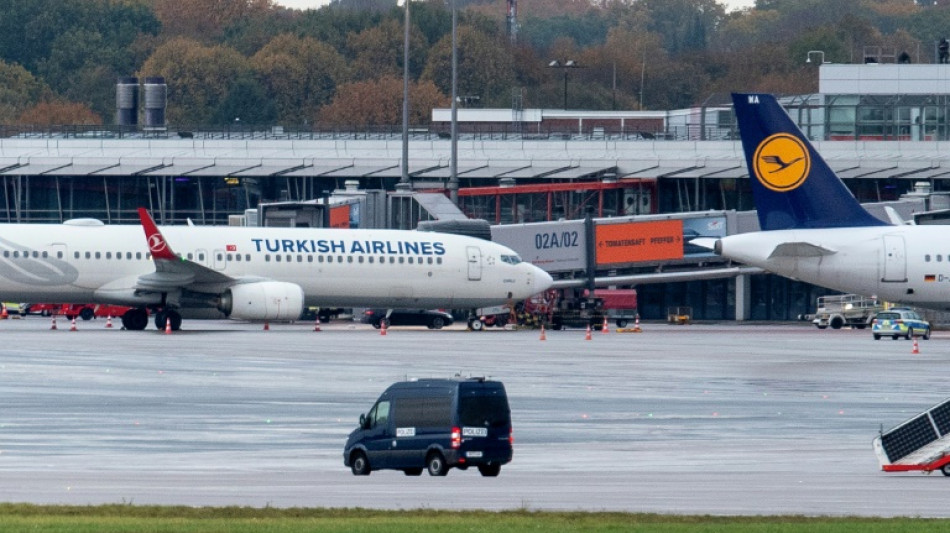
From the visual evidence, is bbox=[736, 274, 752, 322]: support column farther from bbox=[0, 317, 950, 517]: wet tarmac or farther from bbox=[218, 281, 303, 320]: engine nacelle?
bbox=[218, 281, 303, 320]: engine nacelle

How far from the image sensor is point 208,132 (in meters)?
91.4

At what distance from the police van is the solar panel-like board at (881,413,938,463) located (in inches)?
200

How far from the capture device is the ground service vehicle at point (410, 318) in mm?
62312

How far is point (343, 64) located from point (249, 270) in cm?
9831

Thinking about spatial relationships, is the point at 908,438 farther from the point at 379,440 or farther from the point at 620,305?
the point at 620,305

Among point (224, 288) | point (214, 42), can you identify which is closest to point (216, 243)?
point (224, 288)

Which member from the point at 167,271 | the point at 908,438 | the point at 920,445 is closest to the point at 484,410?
the point at 908,438

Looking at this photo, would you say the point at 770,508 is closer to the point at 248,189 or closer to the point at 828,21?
the point at 248,189

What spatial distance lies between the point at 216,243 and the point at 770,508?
38167 millimetres

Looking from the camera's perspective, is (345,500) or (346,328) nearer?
(345,500)

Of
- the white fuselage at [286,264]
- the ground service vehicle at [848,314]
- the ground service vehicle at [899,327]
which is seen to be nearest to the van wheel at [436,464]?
the white fuselage at [286,264]

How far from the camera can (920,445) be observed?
23.6 meters

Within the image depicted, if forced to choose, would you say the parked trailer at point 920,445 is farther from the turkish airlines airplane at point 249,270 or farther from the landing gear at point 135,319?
the landing gear at point 135,319

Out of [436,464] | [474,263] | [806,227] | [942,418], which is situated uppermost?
[806,227]
